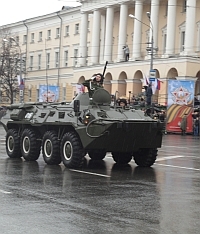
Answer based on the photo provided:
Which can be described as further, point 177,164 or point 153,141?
point 177,164

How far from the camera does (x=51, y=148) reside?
1673 cm

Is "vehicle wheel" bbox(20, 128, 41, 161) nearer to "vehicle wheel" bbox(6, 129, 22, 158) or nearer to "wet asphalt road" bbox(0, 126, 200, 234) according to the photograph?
"vehicle wheel" bbox(6, 129, 22, 158)

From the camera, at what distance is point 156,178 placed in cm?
1428

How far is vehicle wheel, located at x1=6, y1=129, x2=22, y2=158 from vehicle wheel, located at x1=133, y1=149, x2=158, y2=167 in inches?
143

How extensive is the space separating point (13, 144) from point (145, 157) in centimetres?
417

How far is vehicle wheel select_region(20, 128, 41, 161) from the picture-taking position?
58.4ft

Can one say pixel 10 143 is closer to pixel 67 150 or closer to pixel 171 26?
pixel 67 150

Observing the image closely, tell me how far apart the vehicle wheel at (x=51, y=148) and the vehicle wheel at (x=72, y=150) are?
47 centimetres

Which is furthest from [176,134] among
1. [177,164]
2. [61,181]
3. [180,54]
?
[61,181]

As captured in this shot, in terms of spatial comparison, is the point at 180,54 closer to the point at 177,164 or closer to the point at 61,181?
the point at 177,164

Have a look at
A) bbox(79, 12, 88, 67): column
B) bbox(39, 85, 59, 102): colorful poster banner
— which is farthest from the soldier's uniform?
bbox(79, 12, 88, 67): column

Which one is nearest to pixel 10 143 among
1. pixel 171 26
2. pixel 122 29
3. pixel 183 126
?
pixel 183 126

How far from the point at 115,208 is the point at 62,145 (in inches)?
260

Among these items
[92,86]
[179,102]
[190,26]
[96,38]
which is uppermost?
[190,26]
